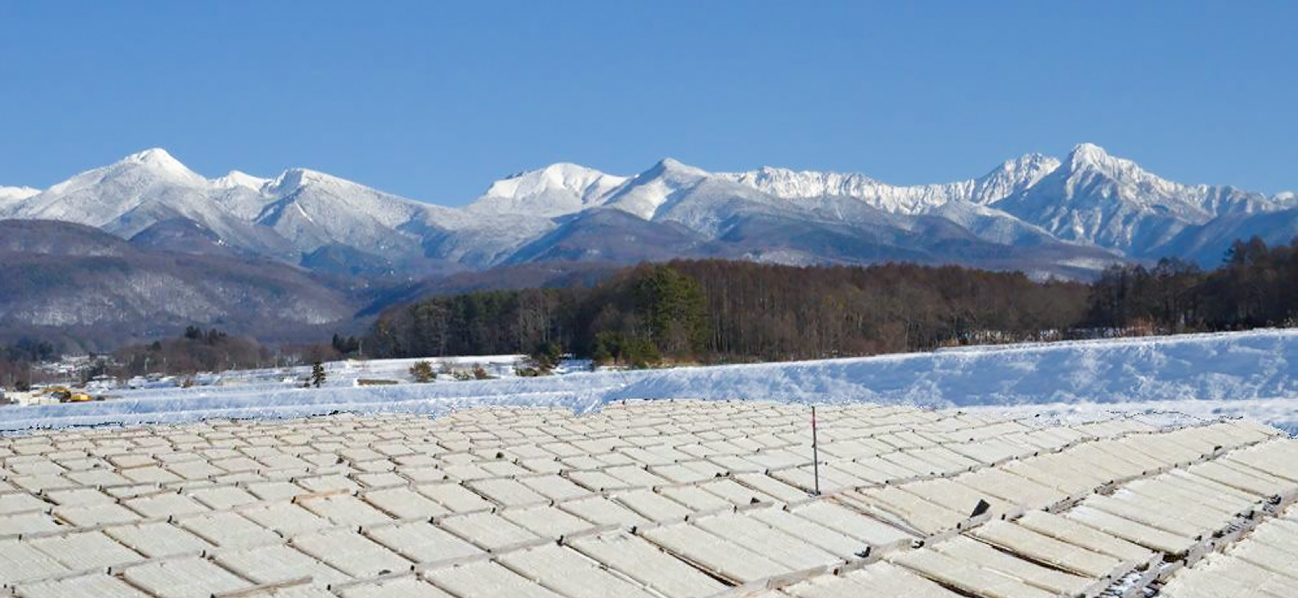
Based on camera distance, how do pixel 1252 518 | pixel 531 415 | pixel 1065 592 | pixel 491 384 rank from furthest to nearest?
pixel 491 384
pixel 531 415
pixel 1252 518
pixel 1065 592

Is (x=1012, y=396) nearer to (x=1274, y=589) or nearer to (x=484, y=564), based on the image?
(x=1274, y=589)

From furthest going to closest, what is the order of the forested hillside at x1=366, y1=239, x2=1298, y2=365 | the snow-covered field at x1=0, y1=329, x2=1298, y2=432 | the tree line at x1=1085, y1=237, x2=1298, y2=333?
the forested hillside at x1=366, y1=239, x2=1298, y2=365 → the tree line at x1=1085, y1=237, x2=1298, y2=333 → the snow-covered field at x1=0, y1=329, x2=1298, y2=432

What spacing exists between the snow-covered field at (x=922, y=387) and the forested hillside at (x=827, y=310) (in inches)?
825

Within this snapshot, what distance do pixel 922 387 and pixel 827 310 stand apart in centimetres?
4237

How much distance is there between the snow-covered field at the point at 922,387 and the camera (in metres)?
32.9

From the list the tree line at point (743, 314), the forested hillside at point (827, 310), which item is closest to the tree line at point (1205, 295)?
the forested hillside at point (827, 310)

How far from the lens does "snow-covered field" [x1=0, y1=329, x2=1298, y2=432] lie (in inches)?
1294

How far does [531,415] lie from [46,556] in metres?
14.4

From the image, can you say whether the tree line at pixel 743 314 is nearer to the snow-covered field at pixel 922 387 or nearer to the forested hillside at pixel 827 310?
the forested hillside at pixel 827 310

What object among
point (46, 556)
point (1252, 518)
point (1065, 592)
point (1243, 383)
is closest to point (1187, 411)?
point (1243, 383)

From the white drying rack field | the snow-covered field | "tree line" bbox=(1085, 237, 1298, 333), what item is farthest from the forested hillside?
the white drying rack field

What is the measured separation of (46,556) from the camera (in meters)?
11.7

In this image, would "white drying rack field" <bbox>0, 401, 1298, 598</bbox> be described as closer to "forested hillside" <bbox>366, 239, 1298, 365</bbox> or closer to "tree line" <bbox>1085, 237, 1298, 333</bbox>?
"forested hillside" <bbox>366, 239, 1298, 365</bbox>

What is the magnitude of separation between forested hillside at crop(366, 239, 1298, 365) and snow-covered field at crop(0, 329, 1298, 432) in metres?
21.0
